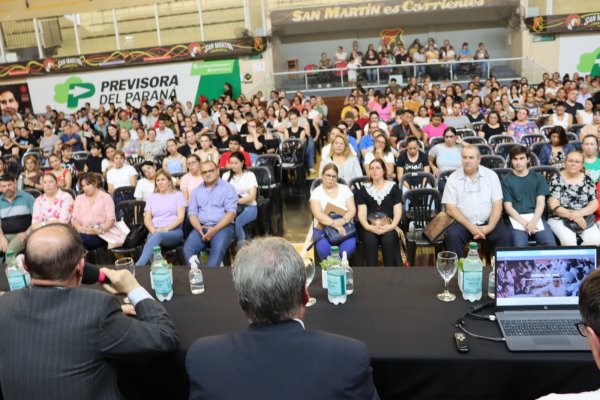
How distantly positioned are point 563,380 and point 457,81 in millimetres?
12220

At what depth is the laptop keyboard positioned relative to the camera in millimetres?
2021

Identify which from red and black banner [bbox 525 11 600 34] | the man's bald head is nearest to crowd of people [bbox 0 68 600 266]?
the man's bald head

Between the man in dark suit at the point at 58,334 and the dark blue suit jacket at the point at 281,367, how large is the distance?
474 mm

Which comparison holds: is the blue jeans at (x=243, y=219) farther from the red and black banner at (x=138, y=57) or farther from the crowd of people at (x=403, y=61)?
the red and black banner at (x=138, y=57)

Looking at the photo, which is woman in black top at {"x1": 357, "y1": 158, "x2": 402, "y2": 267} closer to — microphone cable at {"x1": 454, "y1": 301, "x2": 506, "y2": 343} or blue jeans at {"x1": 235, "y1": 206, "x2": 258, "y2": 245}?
blue jeans at {"x1": 235, "y1": 206, "x2": 258, "y2": 245}

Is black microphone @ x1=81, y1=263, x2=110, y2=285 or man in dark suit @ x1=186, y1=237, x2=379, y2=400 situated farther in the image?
black microphone @ x1=81, y1=263, x2=110, y2=285

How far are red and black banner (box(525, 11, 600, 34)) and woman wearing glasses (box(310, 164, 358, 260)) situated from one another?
11.8m

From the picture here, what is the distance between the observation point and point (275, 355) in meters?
1.32

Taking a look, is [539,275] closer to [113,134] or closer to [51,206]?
[51,206]

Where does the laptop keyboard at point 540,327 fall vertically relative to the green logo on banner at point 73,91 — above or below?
below

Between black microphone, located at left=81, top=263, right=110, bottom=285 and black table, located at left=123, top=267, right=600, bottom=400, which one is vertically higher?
black microphone, located at left=81, top=263, right=110, bottom=285

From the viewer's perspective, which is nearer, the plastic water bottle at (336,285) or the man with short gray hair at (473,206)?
the plastic water bottle at (336,285)

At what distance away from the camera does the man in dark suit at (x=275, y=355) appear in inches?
50.9

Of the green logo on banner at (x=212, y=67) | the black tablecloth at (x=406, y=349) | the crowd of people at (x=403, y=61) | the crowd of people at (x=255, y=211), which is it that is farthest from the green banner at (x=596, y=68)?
the black tablecloth at (x=406, y=349)
